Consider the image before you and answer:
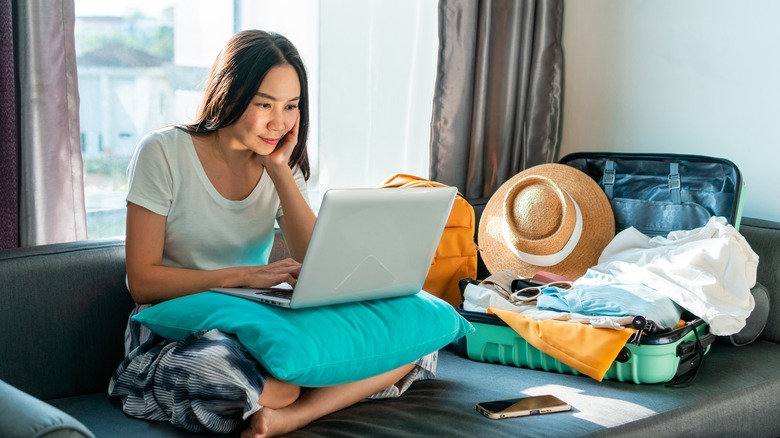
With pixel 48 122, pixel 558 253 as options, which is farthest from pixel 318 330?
pixel 558 253

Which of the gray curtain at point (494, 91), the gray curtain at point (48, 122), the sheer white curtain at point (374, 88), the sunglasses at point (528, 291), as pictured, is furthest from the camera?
the gray curtain at point (494, 91)

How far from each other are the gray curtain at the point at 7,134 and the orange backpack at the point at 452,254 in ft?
3.54

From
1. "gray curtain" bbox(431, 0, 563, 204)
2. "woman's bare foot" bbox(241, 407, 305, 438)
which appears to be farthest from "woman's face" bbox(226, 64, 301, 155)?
"gray curtain" bbox(431, 0, 563, 204)

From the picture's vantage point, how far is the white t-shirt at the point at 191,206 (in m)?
1.87

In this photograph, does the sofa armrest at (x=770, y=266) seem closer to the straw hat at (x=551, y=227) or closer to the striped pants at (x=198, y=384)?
the straw hat at (x=551, y=227)

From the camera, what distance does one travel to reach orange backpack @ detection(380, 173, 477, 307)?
264 cm

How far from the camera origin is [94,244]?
6.64 ft

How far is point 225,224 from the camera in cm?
199

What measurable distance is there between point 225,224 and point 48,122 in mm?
589

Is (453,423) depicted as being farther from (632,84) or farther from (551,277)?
(632,84)

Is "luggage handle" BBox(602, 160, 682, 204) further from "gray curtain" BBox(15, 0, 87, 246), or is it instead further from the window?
"gray curtain" BBox(15, 0, 87, 246)

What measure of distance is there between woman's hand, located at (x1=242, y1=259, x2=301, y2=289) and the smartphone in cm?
49

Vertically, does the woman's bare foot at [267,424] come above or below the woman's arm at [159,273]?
below

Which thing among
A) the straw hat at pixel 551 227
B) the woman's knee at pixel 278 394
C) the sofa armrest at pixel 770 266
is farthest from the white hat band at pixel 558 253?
the woman's knee at pixel 278 394
